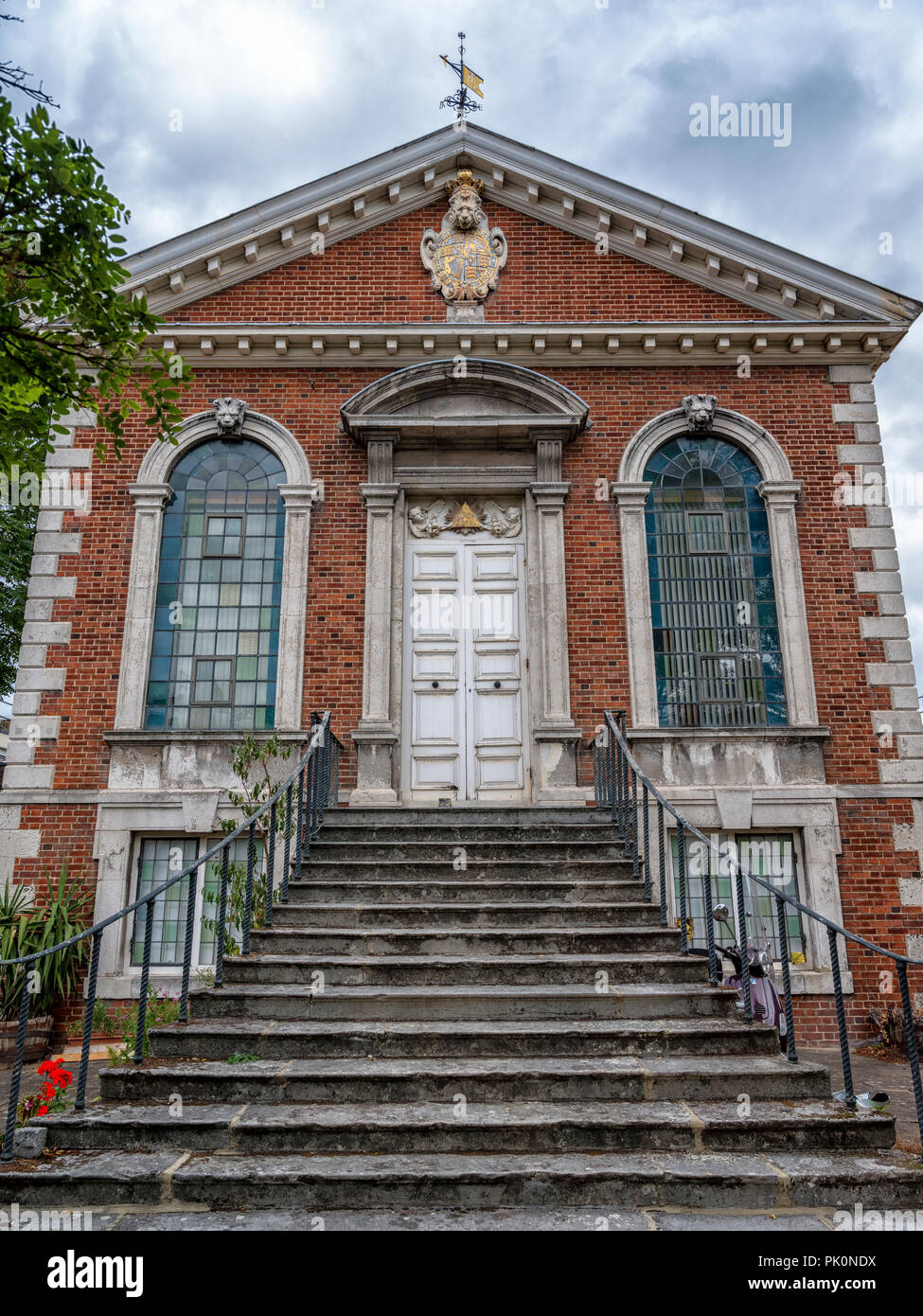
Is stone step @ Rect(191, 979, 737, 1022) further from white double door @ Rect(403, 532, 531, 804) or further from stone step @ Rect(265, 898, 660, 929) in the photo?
white double door @ Rect(403, 532, 531, 804)

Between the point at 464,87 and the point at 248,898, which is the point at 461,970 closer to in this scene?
the point at 248,898

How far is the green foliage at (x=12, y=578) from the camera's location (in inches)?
710

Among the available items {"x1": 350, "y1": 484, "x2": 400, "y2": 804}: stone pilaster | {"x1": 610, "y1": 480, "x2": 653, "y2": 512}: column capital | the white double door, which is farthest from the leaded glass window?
{"x1": 610, "y1": 480, "x2": 653, "y2": 512}: column capital

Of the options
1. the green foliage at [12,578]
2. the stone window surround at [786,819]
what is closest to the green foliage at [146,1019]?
the stone window surround at [786,819]

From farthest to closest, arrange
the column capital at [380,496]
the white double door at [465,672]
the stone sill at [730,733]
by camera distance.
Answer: the column capital at [380,496], the white double door at [465,672], the stone sill at [730,733]

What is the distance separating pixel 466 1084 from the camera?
5027 mm

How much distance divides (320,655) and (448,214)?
5.34 m

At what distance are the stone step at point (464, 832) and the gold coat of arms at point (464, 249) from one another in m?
6.01

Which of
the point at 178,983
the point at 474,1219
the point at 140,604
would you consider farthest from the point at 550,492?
the point at 474,1219

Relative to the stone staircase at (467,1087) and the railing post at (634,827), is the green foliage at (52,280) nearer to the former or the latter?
the stone staircase at (467,1087)

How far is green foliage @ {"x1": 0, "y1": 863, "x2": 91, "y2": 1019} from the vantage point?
8.60 metres

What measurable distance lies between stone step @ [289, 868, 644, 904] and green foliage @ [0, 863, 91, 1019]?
9.68ft

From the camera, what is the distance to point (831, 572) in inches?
395

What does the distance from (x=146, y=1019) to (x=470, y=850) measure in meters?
2.77
